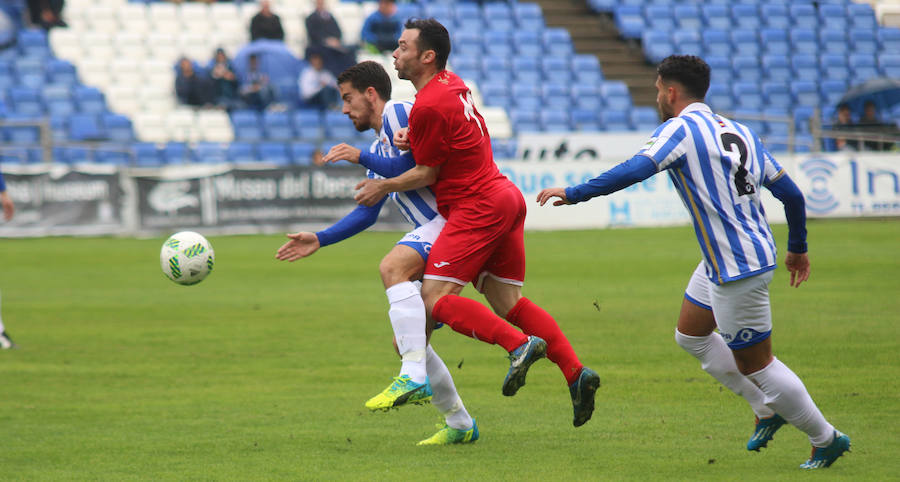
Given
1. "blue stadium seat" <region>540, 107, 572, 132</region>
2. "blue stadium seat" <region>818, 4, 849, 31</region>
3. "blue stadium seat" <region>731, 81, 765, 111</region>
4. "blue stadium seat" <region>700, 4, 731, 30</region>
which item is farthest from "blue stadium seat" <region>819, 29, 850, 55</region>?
"blue stadium seat" <region>540, 107, 572, 132</region>

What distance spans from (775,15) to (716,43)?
2.60 metres

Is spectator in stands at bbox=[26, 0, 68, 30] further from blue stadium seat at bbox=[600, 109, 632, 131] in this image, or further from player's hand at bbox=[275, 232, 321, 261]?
player's hand at bbox=[275, 232, 321, 261]

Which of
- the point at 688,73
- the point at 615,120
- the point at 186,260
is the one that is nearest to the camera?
the point at 688,73

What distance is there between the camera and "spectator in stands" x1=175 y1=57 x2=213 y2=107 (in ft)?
80.7

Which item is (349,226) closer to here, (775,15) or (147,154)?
(147,154)

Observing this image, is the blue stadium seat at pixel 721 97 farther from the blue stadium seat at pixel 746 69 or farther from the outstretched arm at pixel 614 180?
the outstretched arm at pixel 614 180

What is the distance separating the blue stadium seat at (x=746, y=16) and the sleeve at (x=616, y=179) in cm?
2782

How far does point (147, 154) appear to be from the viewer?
22.8 meters

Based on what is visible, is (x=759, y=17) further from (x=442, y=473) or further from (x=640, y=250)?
(x=442, y=473)

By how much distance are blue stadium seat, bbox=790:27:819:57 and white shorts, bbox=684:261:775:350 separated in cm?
2697

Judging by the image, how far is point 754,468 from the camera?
534cm

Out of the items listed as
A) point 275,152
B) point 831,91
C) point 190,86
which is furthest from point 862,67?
point 190,86

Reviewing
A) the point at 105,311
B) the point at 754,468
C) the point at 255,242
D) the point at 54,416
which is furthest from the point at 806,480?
the point at 255,242

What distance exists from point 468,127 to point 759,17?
27998mm
